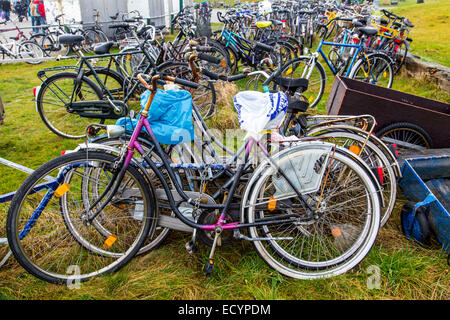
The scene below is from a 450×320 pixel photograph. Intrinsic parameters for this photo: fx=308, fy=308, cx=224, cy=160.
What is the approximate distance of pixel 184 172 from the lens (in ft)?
8.95

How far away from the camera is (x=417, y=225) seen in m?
2.66

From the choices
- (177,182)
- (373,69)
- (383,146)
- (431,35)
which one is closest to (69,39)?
(177,182)

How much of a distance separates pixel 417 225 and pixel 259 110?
173cm

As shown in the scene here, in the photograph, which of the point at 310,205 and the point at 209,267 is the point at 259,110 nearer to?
the point at 310,205

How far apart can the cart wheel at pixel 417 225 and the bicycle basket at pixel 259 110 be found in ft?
4.96

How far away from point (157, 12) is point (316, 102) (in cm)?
1097

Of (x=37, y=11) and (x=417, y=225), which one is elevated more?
(x=37, y=11)

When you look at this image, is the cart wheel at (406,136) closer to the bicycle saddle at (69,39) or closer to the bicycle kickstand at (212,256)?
the bicycle kickstand at (212,256)

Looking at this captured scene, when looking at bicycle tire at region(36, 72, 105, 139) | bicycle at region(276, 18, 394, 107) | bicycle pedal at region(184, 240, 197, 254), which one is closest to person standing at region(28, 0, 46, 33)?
bicycle tire at region(36, 72, 105, 139)

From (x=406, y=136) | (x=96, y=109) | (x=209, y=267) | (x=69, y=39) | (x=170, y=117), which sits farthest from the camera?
(x=69, y=39)

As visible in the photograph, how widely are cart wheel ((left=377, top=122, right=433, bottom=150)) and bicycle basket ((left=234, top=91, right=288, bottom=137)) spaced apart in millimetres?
1896

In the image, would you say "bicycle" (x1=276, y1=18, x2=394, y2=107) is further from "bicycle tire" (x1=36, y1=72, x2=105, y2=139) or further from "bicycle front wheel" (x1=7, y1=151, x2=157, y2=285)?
"bicycle front wheel" (x1=7, y1=151, x2=157, y2=285)

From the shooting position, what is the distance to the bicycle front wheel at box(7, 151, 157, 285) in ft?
7.00
